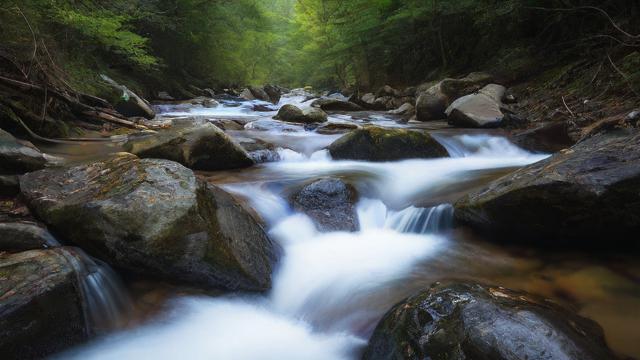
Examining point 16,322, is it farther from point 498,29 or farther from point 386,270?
point 498,29

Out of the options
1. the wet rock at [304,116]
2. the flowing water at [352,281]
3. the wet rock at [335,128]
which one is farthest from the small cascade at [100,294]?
the wet rock at [304,116]

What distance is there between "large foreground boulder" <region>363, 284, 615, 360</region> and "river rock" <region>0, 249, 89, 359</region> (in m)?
1.60

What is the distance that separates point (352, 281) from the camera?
310 cm

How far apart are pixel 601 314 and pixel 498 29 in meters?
11.5

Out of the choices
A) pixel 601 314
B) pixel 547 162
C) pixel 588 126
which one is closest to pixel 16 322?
pixel 601 314

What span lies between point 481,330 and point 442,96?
8912 mm

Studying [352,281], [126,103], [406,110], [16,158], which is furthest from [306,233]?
[406,110]

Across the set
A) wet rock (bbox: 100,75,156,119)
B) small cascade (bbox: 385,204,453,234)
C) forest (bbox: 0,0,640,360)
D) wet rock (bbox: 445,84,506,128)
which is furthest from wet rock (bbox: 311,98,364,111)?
small cascade (bbox: 385,204,453,234)

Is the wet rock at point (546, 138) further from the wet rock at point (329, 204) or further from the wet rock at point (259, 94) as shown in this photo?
the wet rock at point (259, 94)

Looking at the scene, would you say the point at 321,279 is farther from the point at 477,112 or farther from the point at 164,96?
the point at 164,96

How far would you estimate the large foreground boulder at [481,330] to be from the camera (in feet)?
5.54

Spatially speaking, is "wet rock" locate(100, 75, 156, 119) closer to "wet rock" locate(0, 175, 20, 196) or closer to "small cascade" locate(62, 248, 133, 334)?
"wet rock" locate(0, 175, 20, 196)

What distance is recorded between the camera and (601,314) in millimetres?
2379

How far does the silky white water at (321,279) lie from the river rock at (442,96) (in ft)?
15.2
